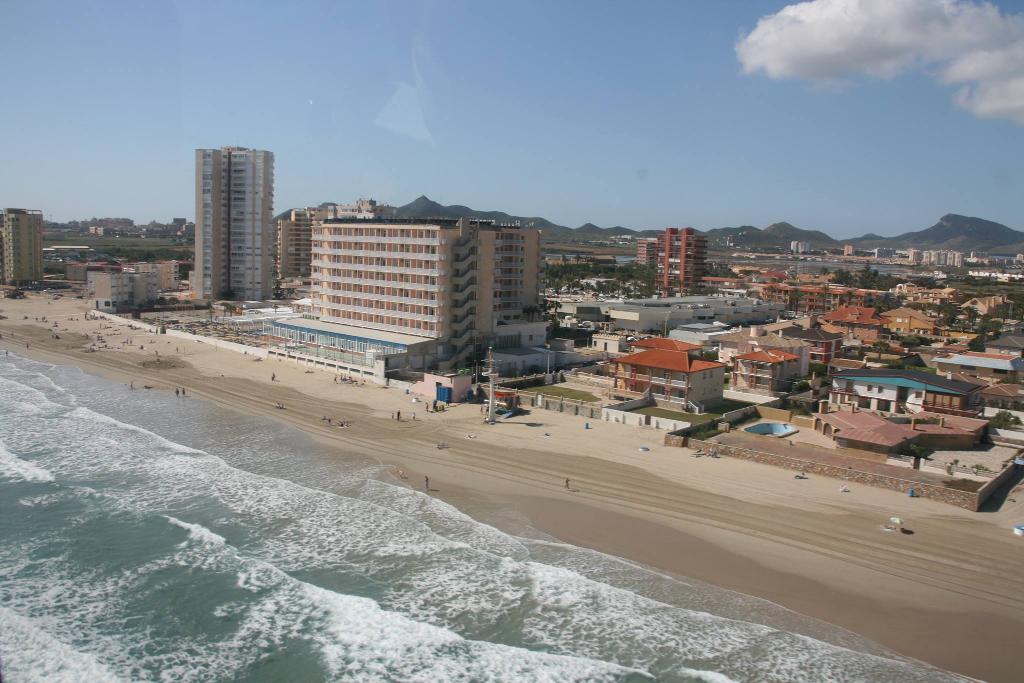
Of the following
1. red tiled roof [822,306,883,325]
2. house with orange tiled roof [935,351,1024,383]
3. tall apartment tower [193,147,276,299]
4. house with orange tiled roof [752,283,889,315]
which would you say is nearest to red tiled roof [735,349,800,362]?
house with orange tiled roof [935,351,1024,383]

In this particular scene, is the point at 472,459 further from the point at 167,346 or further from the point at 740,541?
the point at 167,346

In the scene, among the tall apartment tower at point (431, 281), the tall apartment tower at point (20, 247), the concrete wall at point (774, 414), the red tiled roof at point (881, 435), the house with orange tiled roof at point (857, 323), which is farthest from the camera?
the tall apartment tower at point (20, 247)

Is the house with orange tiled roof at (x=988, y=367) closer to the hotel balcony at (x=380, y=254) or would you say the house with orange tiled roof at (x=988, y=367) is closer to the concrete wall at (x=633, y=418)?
the concrete wall at (x=633, y=418)

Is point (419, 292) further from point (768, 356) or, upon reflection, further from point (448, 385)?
point (768, 356)

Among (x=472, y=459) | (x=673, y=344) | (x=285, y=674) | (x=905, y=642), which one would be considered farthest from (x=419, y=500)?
(x=673, y=344)

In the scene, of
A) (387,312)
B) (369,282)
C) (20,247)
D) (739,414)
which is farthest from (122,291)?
(739,414)

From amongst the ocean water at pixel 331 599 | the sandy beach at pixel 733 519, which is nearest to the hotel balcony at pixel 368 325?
the sandy beach at pixel 733 519
